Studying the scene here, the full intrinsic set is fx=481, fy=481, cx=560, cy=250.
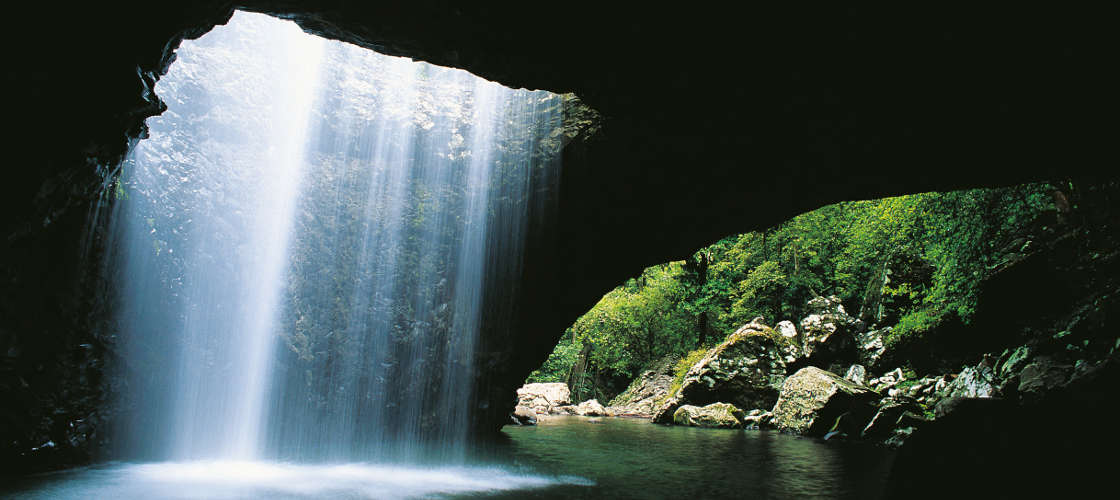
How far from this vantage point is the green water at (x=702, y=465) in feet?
19.5

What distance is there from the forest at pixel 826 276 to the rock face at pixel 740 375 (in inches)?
133

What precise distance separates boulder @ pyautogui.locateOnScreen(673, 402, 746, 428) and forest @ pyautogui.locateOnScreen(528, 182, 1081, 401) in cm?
489

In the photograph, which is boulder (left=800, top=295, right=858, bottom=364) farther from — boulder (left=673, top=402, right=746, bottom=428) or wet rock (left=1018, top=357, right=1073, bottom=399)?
wet rock (left=1018, top=357, right=1073, bottom=399)

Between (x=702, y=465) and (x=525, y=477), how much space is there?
308 cm

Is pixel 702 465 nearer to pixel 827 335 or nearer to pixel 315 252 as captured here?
pixel 315 252

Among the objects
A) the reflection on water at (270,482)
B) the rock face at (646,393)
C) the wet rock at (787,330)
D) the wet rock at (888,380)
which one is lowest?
the rock face at (646,393)

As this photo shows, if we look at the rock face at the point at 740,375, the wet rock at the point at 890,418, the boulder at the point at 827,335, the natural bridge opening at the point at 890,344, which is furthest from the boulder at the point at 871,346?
the wet rock at the point at 890,418

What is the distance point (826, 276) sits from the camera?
22.4m

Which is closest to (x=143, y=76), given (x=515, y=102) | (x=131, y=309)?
(x=131, y=309)

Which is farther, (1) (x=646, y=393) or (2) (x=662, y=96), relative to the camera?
(1) (x=646, y=393)

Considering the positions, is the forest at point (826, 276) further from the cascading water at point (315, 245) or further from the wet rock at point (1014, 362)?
the cascading water at point (315, 245)

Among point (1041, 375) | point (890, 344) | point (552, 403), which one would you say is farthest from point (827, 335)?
point (552, 403)

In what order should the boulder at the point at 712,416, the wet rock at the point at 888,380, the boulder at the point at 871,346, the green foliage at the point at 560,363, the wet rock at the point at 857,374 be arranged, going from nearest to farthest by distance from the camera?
1. the wet rock at the point at 888,380
2. the wet rock at the point at 857,374
3. the boulder at the point at 871,346
4. the boulder at the point at 712,416
5. the green foliage at the point at 560,363

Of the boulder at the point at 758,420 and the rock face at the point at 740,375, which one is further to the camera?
the rock face at the point at 740,375
